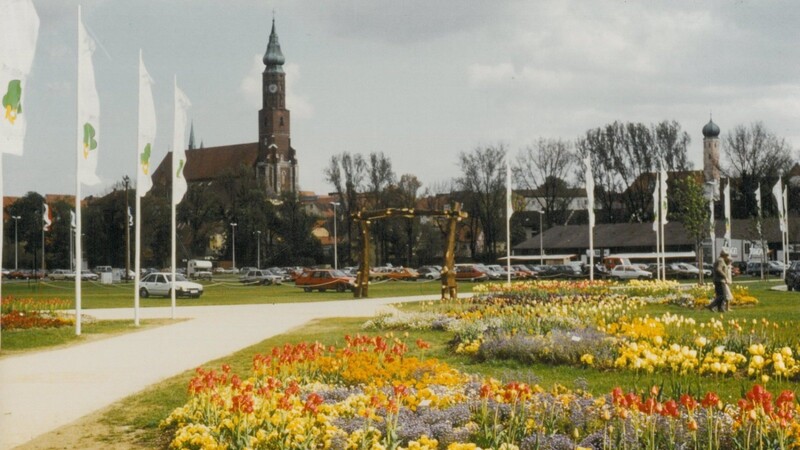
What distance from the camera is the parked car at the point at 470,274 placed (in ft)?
225

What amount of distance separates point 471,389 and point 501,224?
87.3 m

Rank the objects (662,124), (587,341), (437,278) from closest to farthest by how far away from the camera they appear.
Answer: (587,341) → (437,278) → (662,124)

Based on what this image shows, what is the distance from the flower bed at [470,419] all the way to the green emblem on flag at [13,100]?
3.85 meters

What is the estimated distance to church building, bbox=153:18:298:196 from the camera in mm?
146250

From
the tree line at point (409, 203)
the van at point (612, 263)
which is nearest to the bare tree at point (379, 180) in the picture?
the tree line at point (409, 203)

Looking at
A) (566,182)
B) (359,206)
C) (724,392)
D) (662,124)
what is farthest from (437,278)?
(724,392)

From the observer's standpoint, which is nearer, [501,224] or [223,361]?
[223,361]

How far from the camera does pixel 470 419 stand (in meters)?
7.87

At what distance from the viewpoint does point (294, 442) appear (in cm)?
→ 715

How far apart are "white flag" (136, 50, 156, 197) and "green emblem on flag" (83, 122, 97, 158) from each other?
2618 mm

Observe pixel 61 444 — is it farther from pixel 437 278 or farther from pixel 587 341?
pixel 437 278

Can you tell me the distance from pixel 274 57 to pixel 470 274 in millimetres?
93944

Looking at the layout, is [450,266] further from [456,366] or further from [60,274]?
[60,274]

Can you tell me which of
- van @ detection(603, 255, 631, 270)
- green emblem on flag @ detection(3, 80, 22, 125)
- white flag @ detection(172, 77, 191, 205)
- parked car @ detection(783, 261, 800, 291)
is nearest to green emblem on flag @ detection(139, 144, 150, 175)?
white flag @ detection(172, 77, 191, 205)
